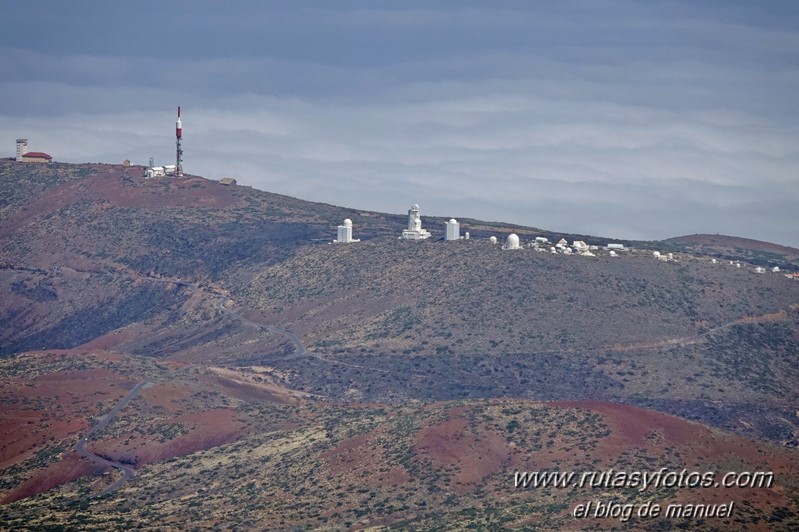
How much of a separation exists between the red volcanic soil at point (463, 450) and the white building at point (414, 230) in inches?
2854

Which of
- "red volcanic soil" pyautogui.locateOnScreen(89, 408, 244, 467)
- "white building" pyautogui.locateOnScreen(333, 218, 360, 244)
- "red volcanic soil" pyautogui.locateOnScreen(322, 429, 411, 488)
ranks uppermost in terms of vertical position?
"white building" pyautogui.locateOnScreen(333, 218, 360, 244)

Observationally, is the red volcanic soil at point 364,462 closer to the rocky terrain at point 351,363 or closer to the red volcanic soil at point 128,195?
the rocky terrain at point 351,363

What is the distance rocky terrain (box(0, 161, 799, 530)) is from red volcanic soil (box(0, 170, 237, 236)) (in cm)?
44

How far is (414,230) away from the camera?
541 feet

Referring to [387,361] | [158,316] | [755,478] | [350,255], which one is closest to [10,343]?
[158,316]

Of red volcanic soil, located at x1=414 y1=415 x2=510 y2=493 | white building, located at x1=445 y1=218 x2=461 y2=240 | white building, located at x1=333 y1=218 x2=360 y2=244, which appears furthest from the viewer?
white building, located at x1=333 y1=218 x2=360 y2=244

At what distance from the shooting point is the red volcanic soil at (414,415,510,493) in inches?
3354

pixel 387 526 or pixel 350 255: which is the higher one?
pixel 350 255

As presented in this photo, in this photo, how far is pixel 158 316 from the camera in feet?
519

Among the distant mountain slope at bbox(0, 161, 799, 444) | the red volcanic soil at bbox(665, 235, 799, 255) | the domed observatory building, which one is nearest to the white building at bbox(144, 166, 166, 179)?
the distant mountain slope at bbox(0, 161, 799, 444)

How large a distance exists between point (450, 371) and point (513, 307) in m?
15.6

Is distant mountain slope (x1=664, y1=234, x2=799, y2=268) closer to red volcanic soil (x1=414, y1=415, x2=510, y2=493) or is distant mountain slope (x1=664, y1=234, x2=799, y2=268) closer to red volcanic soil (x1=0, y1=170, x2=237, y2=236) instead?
red volcanic soil (x1=0, y1=170, x2=237, y2=236)

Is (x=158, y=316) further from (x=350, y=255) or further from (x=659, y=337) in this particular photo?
(x=659, y=337)

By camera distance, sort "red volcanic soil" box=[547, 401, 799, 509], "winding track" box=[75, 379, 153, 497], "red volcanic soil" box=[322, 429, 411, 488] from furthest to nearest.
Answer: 1. "winding track" box=[75, 379, 153, 497]
2. "red volcanic soil" box=[322, 429, 411, 488]
3. "red volcanic soil" box=[547, 401, 799, 509]
